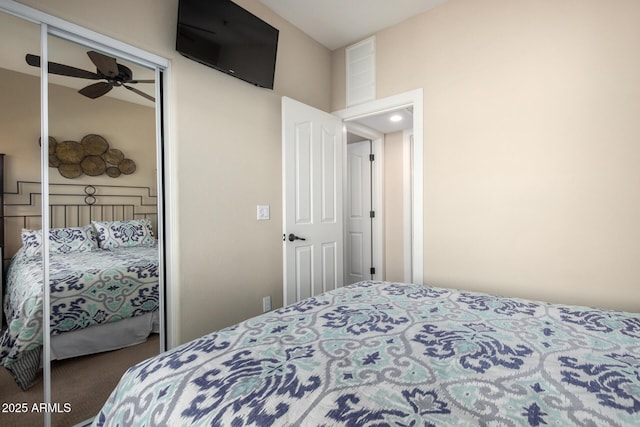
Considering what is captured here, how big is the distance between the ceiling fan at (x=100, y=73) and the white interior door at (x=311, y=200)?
108 centimetres

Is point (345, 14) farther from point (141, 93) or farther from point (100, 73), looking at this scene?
point (100, 73)

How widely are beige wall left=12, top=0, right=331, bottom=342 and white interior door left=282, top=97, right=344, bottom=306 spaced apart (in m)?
0.16

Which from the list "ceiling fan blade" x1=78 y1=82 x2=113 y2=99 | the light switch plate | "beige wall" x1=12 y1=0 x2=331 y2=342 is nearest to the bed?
"beige wall" x1=12 y1=0 x2=331 y2=342

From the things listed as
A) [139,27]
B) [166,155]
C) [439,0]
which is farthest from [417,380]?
[439,0]

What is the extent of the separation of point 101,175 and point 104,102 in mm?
393

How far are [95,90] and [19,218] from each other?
2.42 ft

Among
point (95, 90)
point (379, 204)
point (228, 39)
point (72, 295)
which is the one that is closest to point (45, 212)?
point (72, 295)

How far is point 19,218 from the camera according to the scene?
57.8 inches

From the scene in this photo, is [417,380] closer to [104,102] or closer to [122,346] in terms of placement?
[122,346]

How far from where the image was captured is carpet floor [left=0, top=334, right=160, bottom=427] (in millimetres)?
1506

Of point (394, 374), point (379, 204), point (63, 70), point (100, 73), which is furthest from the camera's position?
point (379, 204)

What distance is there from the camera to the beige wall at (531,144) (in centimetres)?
184

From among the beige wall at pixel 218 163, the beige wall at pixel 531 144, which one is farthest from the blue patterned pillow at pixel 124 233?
the beige wall at pixel 531 144

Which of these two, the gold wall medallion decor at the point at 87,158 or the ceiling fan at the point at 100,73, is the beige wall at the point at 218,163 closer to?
the ceiling fan at the point at 100,73
